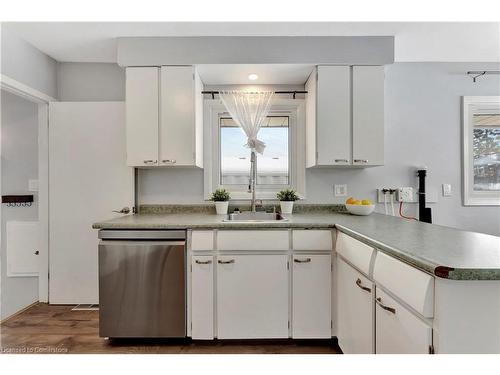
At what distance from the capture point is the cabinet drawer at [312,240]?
6.37ft

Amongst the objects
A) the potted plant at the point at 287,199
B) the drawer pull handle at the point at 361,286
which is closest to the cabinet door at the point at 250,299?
the drawer pull handle at the point at 361,286

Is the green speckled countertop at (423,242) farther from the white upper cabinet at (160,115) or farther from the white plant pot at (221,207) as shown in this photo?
the white upper cabinet at (160,115)

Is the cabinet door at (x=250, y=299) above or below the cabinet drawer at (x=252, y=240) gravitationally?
below

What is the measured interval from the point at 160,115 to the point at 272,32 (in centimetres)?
107

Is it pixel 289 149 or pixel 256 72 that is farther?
pixel 289 149

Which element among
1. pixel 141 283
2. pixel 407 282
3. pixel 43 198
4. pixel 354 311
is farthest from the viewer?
pixel 43 198

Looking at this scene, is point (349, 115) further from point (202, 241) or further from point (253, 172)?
point (202, 241)

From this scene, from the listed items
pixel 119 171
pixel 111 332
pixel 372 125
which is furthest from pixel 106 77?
pixel 372 125

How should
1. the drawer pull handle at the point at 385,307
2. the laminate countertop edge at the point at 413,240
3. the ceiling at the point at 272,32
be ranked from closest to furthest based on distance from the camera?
the laminate countertop edge at the point at 413,240 < the drawer pull handle at the point at 385,307 < the ceiling at the point at 272,32

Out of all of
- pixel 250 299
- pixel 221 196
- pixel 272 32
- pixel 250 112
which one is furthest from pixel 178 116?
pixel 250 299

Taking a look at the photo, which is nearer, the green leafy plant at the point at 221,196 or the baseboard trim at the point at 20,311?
the baseboard trim at the point at 20,311

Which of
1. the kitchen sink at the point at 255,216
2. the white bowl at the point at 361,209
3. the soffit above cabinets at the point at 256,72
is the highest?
the soffit above cabinets at the point at 256,72

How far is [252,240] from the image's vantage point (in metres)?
1.94

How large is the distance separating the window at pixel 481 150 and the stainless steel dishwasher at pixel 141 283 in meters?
2.63
